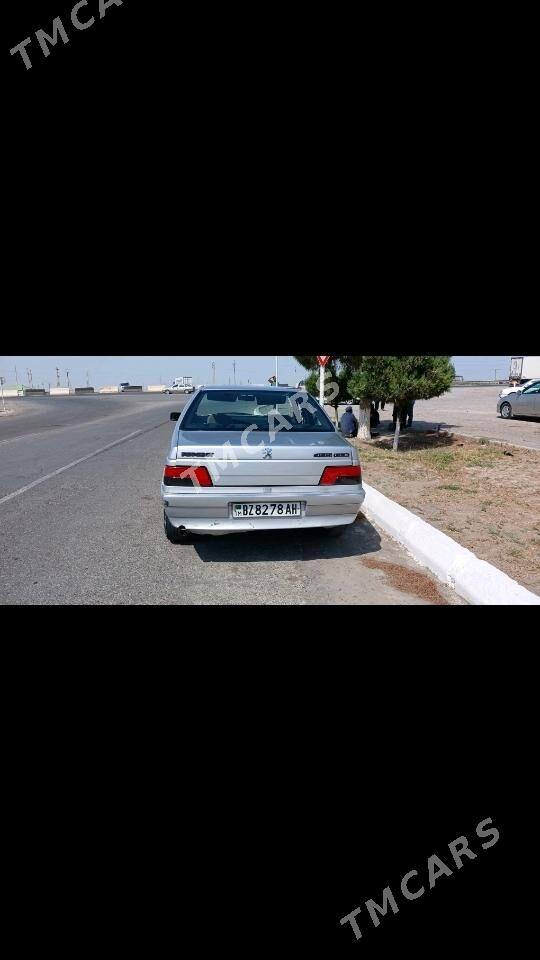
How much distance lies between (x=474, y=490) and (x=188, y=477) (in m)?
4.75

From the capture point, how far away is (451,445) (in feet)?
36.0

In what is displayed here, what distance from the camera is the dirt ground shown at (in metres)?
4.37

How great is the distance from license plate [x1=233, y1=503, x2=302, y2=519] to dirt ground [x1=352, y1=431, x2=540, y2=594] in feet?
5.79

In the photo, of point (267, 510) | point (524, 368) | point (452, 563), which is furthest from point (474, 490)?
point (524, 368)

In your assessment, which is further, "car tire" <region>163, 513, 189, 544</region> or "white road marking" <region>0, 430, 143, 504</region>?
"white road marking" <region>0, 430, 143, 504</region>

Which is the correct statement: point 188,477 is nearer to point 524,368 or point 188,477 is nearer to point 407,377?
point 407,377

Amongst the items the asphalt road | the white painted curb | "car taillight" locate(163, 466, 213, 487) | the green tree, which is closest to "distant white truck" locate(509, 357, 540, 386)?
the green tree

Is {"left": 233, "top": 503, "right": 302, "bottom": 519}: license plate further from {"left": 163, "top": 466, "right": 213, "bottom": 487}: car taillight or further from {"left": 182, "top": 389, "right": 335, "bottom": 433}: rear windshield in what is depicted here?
{"left": 182, "top": 389, "right": 335, "bottom": 433}: rear windshield

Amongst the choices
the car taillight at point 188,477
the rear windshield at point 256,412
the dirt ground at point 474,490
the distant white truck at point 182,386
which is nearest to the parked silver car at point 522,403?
the dirt ground at point 474,490

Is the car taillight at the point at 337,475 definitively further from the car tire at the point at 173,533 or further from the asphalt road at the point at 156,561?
the car tire at the point at 173,533

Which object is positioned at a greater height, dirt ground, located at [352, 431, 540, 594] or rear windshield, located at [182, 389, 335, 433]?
rear windshield, located at [182, 389, 335, 433]

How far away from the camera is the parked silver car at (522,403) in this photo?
51.1 ft
